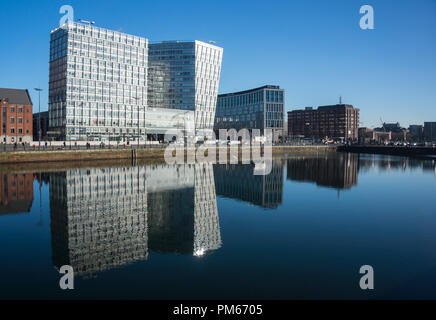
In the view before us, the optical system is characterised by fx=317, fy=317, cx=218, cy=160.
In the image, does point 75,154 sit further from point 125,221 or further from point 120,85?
point 120,85

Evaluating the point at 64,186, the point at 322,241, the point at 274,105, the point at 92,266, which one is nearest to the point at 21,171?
the point at 64,186

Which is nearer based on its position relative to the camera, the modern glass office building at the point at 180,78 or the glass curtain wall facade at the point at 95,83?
the glass curtain wall facade at the point at 95,83

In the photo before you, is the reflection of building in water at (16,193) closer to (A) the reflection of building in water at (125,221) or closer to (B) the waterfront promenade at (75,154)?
(A) the reflection of building in water at (125,221)

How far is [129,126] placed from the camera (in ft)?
399

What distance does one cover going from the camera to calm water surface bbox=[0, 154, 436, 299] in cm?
1277

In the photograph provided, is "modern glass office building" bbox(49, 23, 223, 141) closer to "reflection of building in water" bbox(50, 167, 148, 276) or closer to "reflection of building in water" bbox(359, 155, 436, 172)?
"reflection of building in water" bbox(50, 167, 148, 276)

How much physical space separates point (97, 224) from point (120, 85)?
105 metres

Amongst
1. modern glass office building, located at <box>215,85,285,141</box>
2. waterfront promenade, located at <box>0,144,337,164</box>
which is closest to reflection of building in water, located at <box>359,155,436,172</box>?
waterfront promenade, located at <box>0,144,337,164</box>

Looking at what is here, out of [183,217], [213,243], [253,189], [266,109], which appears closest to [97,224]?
[183,217]

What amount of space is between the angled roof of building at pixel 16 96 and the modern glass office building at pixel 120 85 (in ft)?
33.5

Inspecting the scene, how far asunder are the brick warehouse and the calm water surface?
232ft

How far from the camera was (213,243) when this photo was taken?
1828 centimetres

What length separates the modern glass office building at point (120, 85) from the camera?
107 metres

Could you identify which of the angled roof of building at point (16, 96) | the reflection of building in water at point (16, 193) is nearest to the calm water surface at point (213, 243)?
the reflection of building in water at point (16, 193)
